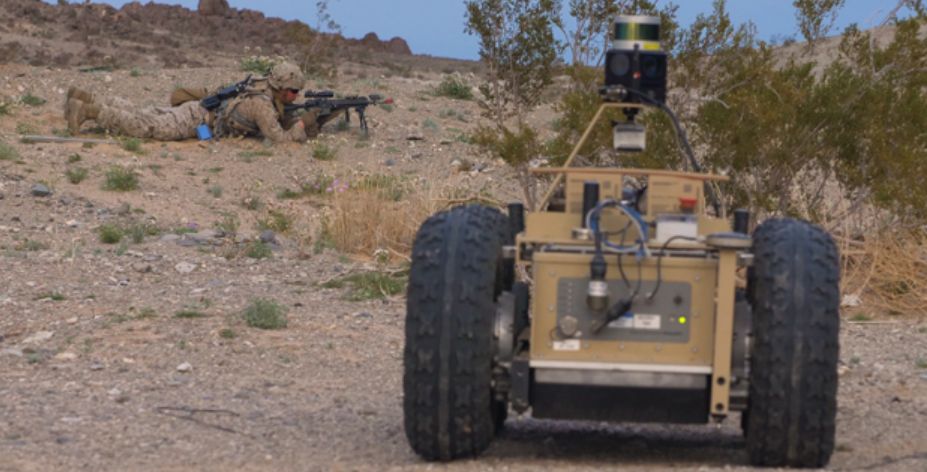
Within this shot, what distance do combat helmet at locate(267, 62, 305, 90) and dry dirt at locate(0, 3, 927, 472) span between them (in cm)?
318

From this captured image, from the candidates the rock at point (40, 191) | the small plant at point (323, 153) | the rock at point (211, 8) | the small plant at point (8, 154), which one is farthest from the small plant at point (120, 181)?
the rock at point (211, 8)

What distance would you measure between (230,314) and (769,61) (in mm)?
5020

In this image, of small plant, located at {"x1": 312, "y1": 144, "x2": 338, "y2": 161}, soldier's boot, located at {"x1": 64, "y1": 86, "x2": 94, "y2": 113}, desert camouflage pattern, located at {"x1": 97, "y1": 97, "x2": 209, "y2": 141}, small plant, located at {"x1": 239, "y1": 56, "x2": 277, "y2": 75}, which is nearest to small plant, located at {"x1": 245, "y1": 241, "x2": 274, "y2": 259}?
small plant, located at {"x1": 312, "y1": 144, "x2": 338, "y2": 161}

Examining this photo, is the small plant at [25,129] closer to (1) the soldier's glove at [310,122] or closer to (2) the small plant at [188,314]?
(1) the soldier's glove at [310,122]

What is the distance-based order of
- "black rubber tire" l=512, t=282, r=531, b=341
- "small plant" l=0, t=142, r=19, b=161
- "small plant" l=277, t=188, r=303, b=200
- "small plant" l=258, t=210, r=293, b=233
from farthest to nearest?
"small plant" l=0, t=142, r=19, b=161, "small plant" l=277, t=188, r=303, b=200, "small plant" l=258, t=210, r=293, b=233, "black rubber tire" l=512, t=282, r=531, b=341

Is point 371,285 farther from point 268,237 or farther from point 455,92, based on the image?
point 455,92

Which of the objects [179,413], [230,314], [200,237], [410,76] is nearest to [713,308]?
[179,413]

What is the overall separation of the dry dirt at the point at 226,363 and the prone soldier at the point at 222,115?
3127mm

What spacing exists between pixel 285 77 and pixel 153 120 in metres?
1.94

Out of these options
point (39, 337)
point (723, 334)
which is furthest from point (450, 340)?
point (39, 337)

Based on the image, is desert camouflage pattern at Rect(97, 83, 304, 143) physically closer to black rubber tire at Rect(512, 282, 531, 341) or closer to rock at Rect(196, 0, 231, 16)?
black rubber tire at Rect(512, 282, 531, 341)

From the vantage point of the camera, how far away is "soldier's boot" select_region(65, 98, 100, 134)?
20.3 meters

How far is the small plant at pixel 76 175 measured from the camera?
54.1ft

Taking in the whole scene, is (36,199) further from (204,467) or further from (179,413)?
(204,467)
